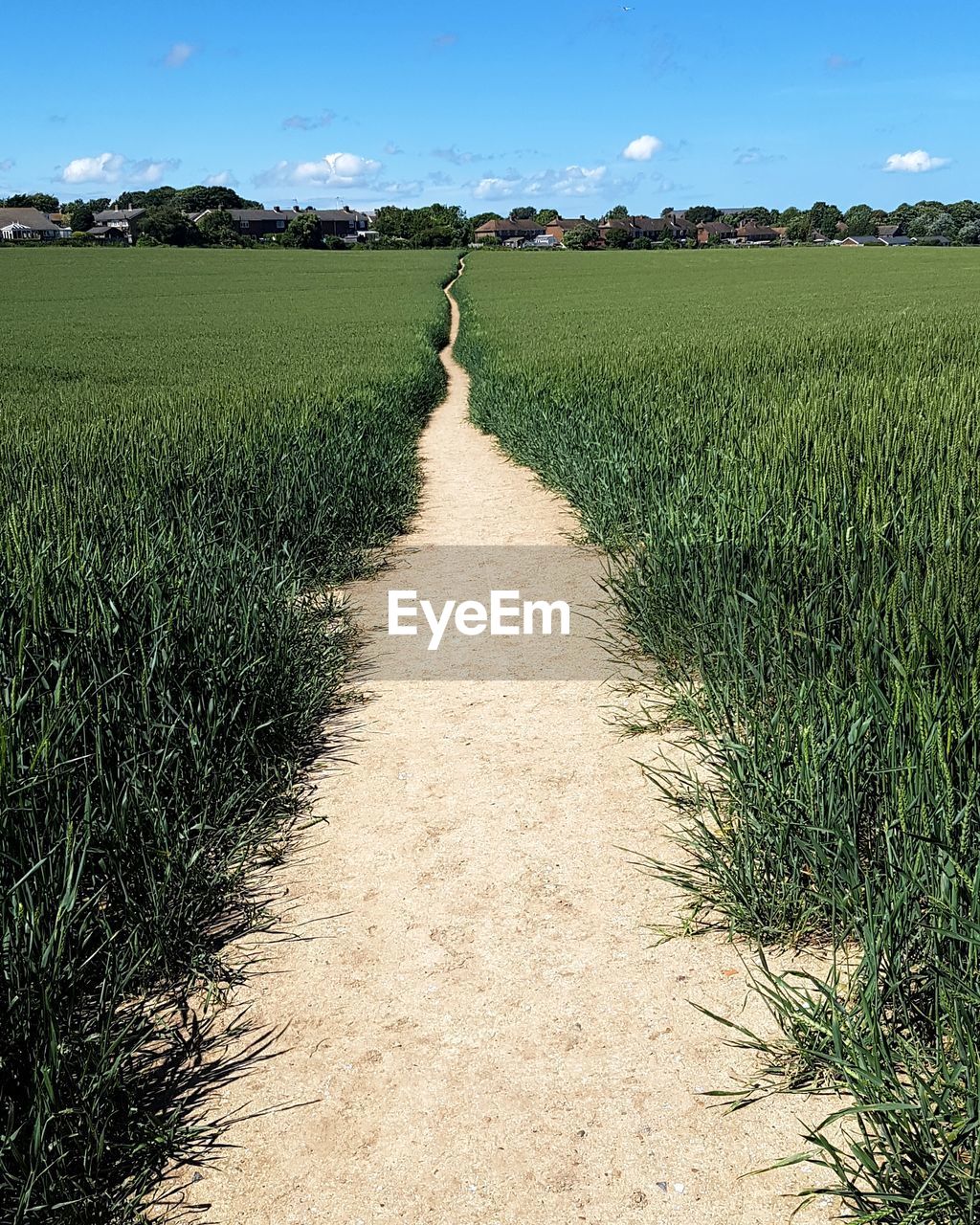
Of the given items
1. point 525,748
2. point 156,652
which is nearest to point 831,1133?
point 525,748

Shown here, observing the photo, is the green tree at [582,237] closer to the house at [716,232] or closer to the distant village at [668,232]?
the distant village at [668,232]

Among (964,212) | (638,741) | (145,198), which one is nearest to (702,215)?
(964,212)

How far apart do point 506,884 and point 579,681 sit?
1.90 meters

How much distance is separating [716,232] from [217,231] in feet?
261

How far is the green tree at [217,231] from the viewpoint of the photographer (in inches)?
3986

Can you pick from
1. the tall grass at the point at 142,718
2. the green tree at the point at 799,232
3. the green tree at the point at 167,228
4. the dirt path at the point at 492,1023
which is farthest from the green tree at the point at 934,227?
the dirt path at the point at 492,1023

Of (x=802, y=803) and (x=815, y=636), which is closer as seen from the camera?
(x=802, y=803)

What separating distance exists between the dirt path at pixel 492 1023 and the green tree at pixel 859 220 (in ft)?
490

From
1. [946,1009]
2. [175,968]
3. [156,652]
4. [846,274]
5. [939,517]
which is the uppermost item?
[846,274]

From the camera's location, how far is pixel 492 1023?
265cm

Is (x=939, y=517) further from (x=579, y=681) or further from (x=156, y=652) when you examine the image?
(x=156, y=652)

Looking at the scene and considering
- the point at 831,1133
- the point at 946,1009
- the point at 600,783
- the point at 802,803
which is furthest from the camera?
the point at 600,783

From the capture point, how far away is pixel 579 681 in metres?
5.09

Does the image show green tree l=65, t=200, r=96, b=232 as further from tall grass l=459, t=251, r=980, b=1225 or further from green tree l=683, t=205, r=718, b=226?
tall grass l=459, t=251, r=980, b=1225
